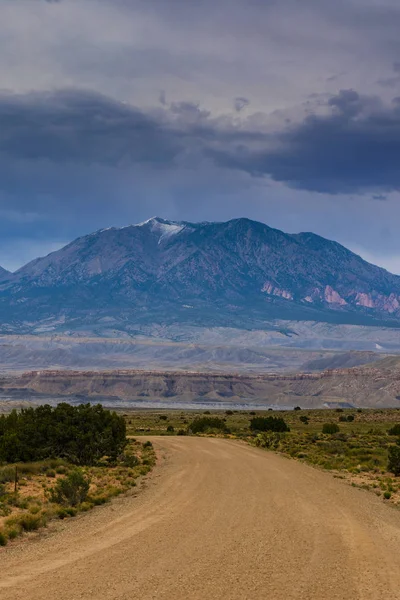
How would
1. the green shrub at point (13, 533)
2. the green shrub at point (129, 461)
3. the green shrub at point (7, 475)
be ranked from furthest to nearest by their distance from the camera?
the green shrub at point (129, 461), the green shrub at point (7, 475), the green shrub at point (13, 533)

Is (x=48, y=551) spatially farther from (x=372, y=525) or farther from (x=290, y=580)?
(x=372, y=525)

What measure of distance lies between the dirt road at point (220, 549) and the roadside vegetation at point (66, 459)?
2.05 meters

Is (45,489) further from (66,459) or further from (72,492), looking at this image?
(66,459)

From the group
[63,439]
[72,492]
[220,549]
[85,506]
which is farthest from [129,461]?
[220,549]

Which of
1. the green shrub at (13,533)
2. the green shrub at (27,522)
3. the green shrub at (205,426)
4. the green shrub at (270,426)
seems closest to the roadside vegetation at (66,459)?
the green shrub at (27,522)

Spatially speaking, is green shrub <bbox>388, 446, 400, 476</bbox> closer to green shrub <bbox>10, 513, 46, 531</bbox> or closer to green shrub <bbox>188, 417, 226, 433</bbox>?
green shrub <bbox>10, 513, 46, 531</bbox>

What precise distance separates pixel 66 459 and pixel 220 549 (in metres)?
28.0

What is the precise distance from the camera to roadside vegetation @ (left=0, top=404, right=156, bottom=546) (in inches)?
1104

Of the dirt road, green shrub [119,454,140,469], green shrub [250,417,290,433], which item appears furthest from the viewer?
green shrub [250,417,290,433]

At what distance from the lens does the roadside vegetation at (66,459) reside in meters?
28.0

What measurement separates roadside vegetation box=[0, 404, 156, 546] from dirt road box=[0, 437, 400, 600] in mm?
2047

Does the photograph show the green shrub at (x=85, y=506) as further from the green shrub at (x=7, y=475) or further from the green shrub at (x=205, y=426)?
the green shrub at (x=205, y=426)

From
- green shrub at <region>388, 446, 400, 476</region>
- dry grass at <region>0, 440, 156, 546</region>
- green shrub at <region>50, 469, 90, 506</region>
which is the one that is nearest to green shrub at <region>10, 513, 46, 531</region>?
dry grass at <region>0, 440, 156, 546</region>

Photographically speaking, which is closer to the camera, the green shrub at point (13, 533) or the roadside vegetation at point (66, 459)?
the green shrub at point (13, 533)
